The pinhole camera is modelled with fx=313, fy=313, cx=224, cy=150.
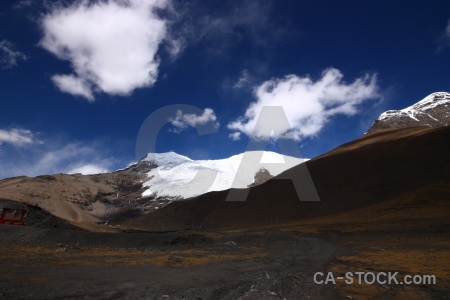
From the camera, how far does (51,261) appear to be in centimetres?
1495

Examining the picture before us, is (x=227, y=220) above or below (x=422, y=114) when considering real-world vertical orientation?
below

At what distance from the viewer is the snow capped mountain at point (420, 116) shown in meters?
123

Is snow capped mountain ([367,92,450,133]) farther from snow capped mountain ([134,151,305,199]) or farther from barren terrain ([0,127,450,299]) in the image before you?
snow capped mountain ([134,151,305,199])

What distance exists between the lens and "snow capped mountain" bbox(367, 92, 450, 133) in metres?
123

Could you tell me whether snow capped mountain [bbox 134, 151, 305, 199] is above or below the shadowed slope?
above

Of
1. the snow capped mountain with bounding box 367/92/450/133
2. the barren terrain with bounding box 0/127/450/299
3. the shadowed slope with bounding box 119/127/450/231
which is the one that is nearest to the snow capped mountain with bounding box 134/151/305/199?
the snow capped mountain with bounding box 367/92/450/133

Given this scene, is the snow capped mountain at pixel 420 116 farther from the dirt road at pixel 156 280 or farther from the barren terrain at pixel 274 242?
the dirt road at pixel 156 280

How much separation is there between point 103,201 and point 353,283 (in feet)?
491

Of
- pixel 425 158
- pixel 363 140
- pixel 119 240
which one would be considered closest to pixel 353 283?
pixel 119 240

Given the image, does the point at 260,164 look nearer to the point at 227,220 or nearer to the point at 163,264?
the point at 227,220

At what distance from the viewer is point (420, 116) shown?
422 ft

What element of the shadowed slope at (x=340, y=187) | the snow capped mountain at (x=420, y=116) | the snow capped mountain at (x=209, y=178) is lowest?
the shadowed slope at (x=340, y=187)

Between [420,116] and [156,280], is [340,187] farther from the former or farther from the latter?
[420,116]

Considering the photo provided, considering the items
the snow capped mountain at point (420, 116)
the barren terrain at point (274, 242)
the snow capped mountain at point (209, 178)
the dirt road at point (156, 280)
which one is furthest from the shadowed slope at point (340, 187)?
the snow capped mountain at point (209, 178)
